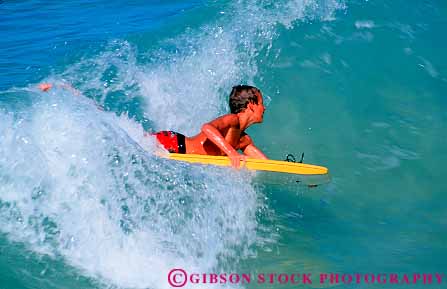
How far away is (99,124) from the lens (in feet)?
21.3

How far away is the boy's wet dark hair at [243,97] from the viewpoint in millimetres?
6648

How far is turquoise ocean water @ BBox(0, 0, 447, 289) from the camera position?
19.6 feet

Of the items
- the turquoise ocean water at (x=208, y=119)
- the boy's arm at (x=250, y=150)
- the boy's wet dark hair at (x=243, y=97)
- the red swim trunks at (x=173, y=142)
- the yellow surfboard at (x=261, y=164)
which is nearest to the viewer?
the turquoise ocean water at (x=208, y=119)

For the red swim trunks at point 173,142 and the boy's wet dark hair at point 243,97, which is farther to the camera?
the red swim trunks at point 173,142

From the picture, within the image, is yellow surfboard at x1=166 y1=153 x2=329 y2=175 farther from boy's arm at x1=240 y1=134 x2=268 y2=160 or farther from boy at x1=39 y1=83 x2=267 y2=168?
boy's arm at x1=240 y1=134 x2=268 y2=160

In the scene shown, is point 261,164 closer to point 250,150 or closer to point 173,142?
point 250,150

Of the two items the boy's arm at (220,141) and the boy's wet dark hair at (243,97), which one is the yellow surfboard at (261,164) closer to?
the boy's arm at (220,141)

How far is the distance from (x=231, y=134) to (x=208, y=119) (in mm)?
2511

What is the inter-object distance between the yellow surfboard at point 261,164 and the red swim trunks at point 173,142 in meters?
0.22

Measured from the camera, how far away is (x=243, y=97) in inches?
262

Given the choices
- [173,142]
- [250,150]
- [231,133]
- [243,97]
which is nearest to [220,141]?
[231,133]

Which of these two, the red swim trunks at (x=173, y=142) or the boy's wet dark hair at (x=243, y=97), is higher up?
the boy's wet dark hair at (x=243, y=97)

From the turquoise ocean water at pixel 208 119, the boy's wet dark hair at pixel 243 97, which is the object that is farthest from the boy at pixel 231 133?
the turquoise ocean water at pixel 208 119

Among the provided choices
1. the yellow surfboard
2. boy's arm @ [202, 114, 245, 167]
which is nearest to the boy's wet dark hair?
boy's arm @ [202, 114, 245, 167]
